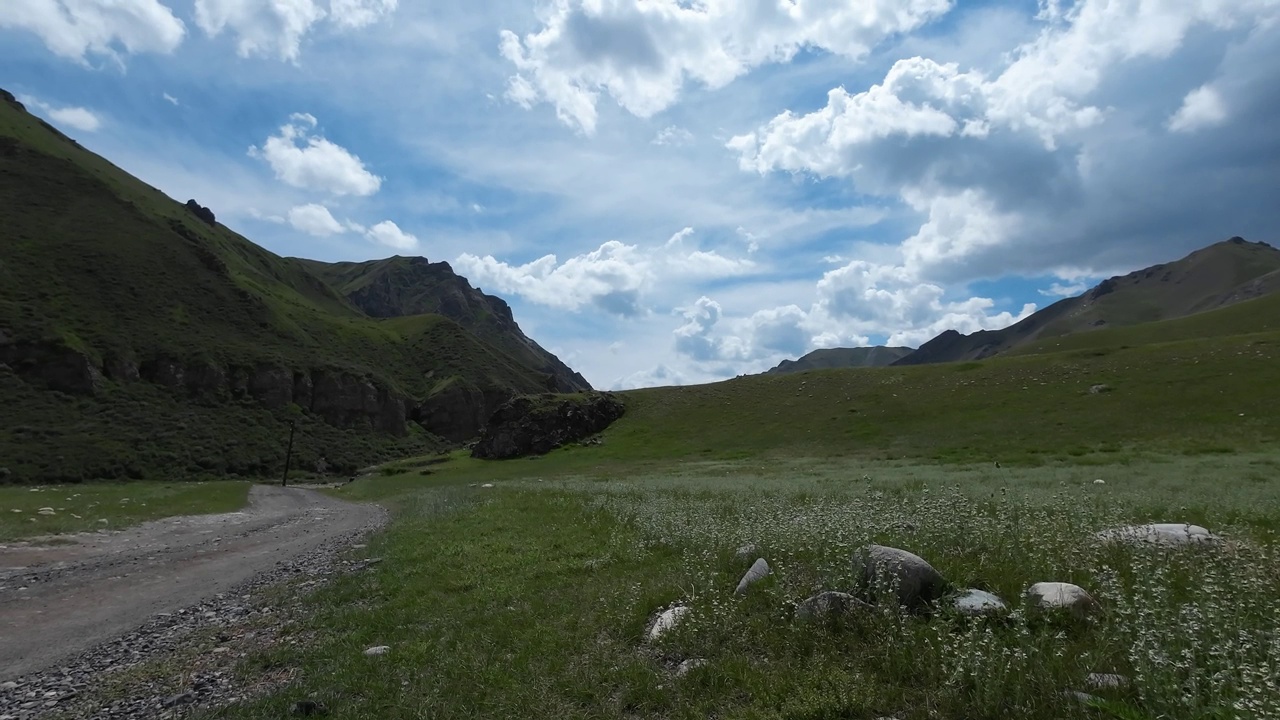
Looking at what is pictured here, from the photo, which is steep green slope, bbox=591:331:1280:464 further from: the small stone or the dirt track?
the small stone

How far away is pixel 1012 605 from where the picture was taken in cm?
725

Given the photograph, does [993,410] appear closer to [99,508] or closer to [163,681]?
[163,681]

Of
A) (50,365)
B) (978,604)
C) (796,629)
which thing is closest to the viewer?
(978,604)

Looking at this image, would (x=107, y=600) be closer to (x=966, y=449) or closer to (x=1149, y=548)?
(x=1149, y=548)

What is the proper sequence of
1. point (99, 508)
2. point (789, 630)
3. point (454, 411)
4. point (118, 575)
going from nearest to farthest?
point (789, 630) → point (118, 575) → point (99, 508) → point (454, 411)

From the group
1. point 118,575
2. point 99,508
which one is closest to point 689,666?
point 118,575

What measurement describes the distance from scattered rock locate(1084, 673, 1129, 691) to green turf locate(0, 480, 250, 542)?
3176 centimetres

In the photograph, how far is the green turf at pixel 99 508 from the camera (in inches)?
1005

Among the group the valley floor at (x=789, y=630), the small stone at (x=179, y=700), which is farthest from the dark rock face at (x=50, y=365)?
the small stone at (x=179, y=700)

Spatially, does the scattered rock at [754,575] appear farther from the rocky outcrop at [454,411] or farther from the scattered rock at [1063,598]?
the rocky outcrop at [454,411]

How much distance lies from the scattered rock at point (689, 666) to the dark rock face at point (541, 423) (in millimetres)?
75085

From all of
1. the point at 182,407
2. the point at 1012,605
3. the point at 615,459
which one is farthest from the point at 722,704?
the point at 182,407

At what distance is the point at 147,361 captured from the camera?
326 feet

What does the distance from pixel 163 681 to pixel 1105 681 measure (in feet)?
36.9
